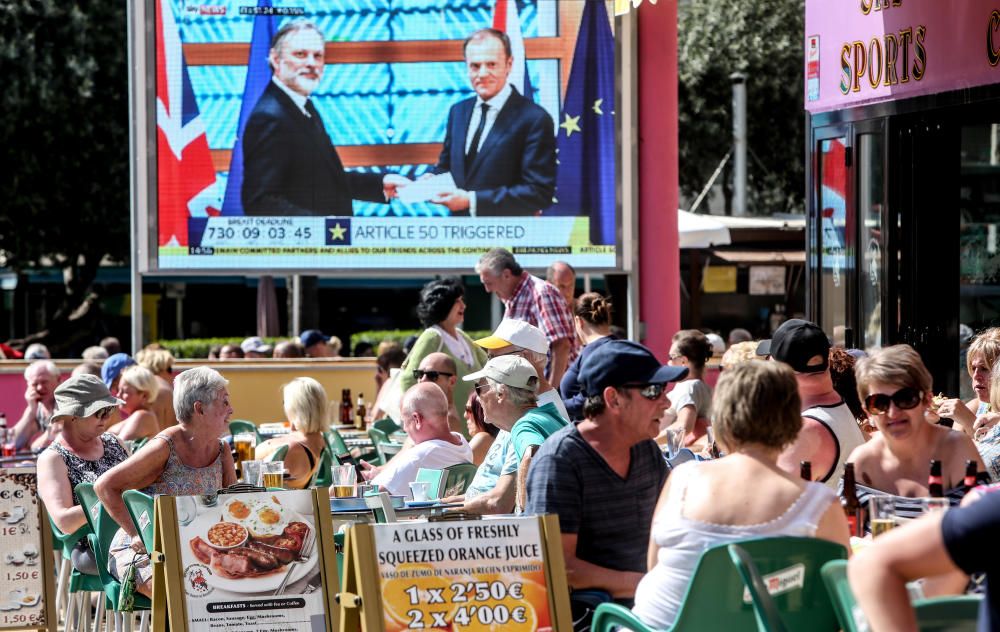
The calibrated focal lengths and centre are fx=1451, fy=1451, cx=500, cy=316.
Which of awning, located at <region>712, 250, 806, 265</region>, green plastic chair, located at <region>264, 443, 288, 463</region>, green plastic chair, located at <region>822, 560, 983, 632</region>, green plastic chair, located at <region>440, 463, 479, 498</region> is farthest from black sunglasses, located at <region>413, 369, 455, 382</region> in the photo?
awning, located at <region>712, 250, 806, 265</region>

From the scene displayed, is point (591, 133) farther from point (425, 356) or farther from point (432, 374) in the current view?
point (432, 374)

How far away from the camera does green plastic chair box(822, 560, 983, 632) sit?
2916 mm

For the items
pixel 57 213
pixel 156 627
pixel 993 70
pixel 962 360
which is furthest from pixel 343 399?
pixel 57 213

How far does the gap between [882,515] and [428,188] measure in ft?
28.4

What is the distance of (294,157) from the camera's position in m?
12.4

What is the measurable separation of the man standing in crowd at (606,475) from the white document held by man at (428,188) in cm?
804

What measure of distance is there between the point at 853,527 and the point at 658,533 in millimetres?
1252

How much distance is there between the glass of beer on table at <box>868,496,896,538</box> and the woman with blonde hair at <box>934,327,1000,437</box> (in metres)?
2.93

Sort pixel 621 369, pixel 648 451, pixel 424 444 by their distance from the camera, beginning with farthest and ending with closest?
pixel 424 444
pixel 648 451
pixel 621 369

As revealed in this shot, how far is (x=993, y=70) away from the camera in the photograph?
26.0ft

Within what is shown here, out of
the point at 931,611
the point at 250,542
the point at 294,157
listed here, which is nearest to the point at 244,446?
the point at 250,542

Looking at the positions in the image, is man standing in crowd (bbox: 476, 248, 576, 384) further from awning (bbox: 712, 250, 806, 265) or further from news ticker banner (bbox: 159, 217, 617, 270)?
awning (bbox: 712, 250, 806, 265)

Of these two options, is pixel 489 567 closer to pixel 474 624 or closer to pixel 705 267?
pixel 474 624

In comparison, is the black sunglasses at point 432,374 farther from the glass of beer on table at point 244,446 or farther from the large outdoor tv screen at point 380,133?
the large outdoor tv screen at point 380,133
